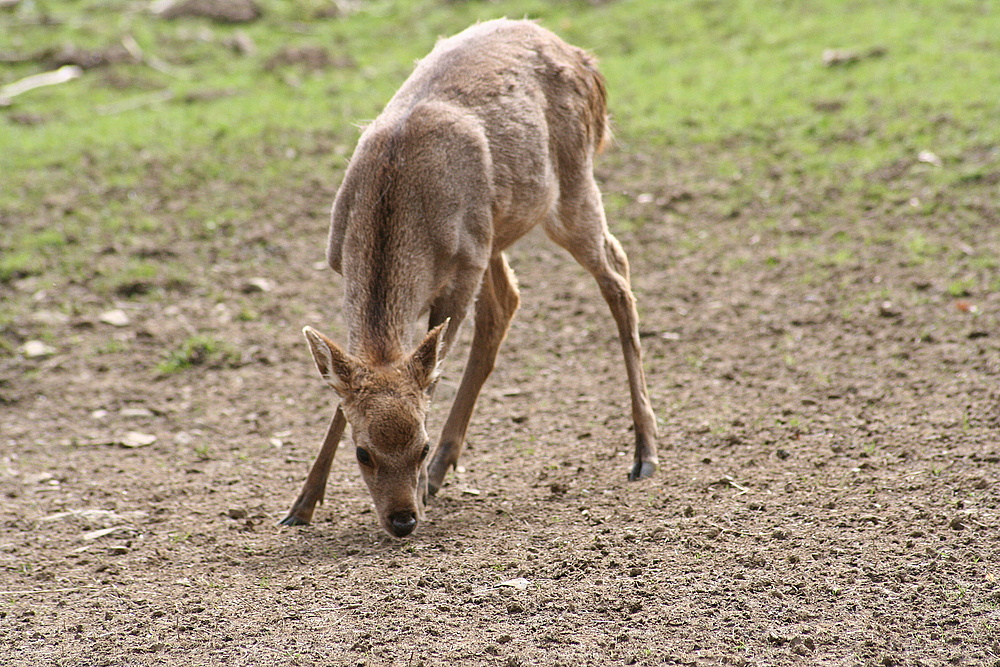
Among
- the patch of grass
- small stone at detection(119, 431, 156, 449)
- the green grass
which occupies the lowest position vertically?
the patch of grass

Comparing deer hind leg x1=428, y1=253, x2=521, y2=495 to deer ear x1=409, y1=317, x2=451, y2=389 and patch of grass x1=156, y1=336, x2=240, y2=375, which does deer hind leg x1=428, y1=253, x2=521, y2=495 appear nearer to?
deer ear x1=409, y1=317, x2=451, y2=389

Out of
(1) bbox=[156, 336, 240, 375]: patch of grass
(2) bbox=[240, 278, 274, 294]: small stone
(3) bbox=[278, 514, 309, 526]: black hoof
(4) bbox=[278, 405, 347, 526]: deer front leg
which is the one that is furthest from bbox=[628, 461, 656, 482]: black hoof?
(2) bbox=[240, 278, 274, 294]: small stone

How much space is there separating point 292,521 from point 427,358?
1.28 metres

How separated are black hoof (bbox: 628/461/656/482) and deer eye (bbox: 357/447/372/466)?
1.57 metres

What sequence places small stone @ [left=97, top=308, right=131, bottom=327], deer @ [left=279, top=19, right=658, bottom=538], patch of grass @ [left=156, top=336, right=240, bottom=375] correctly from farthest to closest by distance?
small stone @ [left=97, top=308, right=131, bottom=327]
patch of grass @ [left=156, top=336, right=240, bottom=375]
deer @ [left=279, top=19, right=658, bottom=538]

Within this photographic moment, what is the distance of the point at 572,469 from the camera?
20.3 feet

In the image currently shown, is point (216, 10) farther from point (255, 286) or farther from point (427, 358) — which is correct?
point (427, 358)

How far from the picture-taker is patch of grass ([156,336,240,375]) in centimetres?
795

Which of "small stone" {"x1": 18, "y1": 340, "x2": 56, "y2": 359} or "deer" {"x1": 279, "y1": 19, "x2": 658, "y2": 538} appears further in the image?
"small stone" {"x1": 18, "y1": 340, "x2": 56, "y2": 359}

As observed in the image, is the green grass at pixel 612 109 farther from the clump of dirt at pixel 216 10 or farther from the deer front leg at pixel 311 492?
the deer front leg at pixel 311 492

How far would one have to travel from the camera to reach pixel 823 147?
10.7 m

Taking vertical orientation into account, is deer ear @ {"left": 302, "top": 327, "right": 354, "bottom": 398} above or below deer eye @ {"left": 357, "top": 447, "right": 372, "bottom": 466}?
above

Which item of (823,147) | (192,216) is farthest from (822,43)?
(192,216)

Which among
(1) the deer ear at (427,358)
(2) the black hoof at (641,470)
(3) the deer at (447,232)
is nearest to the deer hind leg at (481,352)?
(3) the deer at (447,232)
